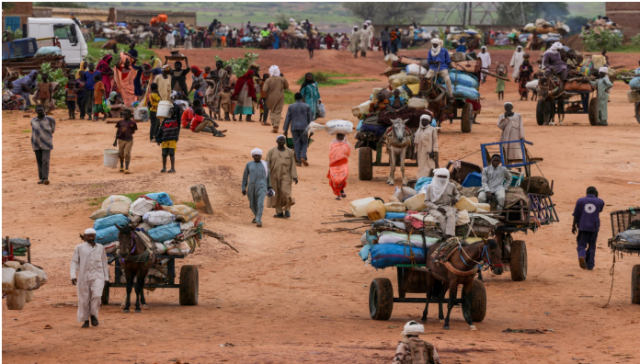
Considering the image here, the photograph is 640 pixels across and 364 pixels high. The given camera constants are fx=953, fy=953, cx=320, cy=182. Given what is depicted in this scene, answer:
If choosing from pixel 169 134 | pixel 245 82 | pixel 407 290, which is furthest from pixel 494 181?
pixel 245 82

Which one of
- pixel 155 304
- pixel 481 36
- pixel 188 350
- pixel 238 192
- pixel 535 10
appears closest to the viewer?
pixel 188 350

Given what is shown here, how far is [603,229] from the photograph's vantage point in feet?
62.5

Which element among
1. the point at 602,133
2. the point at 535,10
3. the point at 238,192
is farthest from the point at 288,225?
the point at 535,10

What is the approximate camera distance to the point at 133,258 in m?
11.8

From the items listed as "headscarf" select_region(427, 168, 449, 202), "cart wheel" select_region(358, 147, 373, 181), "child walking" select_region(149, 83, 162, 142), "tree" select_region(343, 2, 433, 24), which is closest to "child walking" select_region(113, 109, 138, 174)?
"child walking" select_region(149, 83, 162, 142)

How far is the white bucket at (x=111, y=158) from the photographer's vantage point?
21.5 m

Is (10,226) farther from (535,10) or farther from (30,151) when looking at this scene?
(535,10)

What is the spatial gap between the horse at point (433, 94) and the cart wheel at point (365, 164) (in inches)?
118

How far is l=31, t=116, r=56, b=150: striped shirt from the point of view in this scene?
19.9 m

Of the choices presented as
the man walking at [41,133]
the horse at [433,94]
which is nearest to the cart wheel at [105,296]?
the man walking at [41,133]

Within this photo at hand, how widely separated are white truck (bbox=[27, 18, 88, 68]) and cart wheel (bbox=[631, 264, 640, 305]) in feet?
95.4

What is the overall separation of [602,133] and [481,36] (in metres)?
31.5

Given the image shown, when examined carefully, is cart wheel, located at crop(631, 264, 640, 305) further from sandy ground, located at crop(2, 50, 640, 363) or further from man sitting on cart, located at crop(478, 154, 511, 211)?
man sitting on cart, located at crop(478, 154, 511, 211)

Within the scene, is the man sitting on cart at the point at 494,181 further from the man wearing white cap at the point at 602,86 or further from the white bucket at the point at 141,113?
the white bucket at the point at 141,113
